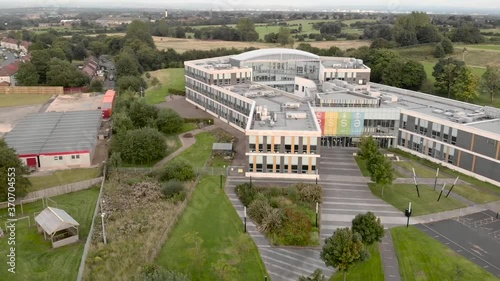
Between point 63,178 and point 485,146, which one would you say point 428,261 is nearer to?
point 485,146

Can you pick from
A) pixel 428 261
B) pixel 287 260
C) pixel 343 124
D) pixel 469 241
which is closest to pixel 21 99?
pixel 343 124

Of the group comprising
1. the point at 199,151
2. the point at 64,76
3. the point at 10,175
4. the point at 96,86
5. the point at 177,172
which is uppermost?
the point at 64,76

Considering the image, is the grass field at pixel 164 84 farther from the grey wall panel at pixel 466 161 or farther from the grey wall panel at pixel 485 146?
the grey wall panel at pixel 485 146

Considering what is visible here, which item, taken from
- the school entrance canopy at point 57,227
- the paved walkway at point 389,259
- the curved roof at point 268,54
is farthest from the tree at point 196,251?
the curved roof at point 268,54

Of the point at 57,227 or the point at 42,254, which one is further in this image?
the point at 57,227

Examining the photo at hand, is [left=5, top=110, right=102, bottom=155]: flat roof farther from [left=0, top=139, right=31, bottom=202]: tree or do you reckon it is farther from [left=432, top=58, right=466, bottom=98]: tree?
[left=432, top=58, right=466, bottom=98]: tree

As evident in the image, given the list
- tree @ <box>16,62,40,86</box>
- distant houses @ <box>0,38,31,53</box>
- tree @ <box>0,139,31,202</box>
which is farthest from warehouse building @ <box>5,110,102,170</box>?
distant houses @ <box>0,38,31,53</box>
